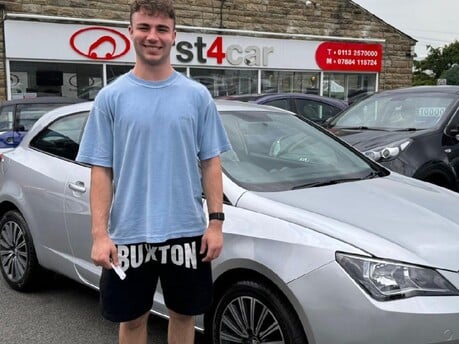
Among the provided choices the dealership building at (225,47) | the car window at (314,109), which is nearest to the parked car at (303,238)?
the car window at (314,109)

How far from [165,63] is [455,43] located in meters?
65.0

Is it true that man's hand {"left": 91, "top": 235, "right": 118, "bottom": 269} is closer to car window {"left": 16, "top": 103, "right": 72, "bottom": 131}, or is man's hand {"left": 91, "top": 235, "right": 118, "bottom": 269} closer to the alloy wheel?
the alloy wheel

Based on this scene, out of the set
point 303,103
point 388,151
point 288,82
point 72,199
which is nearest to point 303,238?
point 72,199

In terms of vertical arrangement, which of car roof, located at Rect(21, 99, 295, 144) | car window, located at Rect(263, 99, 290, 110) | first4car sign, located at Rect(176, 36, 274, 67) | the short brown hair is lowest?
car window, located at Rect(263, 99, 290, 110)

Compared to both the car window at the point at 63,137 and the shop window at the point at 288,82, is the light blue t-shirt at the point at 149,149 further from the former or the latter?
the shop window at the point at 288,82

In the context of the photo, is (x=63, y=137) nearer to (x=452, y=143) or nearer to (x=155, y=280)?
(x=155, y=280)

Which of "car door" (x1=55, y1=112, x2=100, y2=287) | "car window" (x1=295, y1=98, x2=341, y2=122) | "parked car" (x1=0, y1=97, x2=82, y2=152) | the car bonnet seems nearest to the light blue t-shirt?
the car bonnet

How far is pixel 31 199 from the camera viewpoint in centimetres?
416

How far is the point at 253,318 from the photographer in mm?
2787

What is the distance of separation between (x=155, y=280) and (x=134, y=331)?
0.26 meters

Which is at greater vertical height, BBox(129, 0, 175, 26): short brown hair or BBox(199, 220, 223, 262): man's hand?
BBox(129, 0, 175, 26): short brown hair

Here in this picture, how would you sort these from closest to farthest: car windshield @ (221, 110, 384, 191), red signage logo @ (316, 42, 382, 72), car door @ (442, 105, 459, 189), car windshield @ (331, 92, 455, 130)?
car windshield @ (221, 110, 384, 191), car door @ (442, 105, 459, 189), car windshield @ (331, 92, 455, 130), red signage logo @ (316, 42, 382, 72)

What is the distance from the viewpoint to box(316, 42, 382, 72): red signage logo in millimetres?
17375

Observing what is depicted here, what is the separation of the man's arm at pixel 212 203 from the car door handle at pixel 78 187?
57.2 inches
